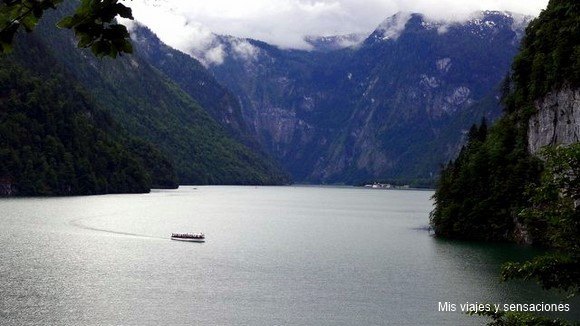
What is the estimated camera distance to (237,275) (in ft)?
276

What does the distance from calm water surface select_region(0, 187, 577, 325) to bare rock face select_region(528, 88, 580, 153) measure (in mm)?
21293

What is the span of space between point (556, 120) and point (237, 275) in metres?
68.5

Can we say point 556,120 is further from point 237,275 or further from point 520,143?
point 237,275

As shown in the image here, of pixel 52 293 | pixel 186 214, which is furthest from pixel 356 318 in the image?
pixel 186 214

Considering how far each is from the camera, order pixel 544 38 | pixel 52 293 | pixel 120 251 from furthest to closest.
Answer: pixel 544 38 → pixel 120 251 → pixel 52 293

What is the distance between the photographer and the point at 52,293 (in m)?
66.5

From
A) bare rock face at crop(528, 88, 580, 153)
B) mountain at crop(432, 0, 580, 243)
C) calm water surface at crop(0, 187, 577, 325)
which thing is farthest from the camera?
mountain at crop(432, 0, 580, 243)

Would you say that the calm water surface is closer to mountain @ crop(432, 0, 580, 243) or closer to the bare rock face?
mountain @ crop(432, 0, 580, 243)

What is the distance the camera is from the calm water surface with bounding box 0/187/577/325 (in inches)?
2413

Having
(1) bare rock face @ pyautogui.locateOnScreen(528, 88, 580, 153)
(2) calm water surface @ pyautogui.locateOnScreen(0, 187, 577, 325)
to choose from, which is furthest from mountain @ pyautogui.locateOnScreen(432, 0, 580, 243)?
(2) calm water surface @ pyautogui.locateOnScreen(0, 187, 577, 325)

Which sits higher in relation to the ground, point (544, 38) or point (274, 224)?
point (544, 38)

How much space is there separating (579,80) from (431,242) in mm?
40021

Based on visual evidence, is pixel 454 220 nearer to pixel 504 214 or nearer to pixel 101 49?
pixel 504 214

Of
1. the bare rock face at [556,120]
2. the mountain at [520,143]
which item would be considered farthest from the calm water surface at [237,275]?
the bare rock face at [556,120]
